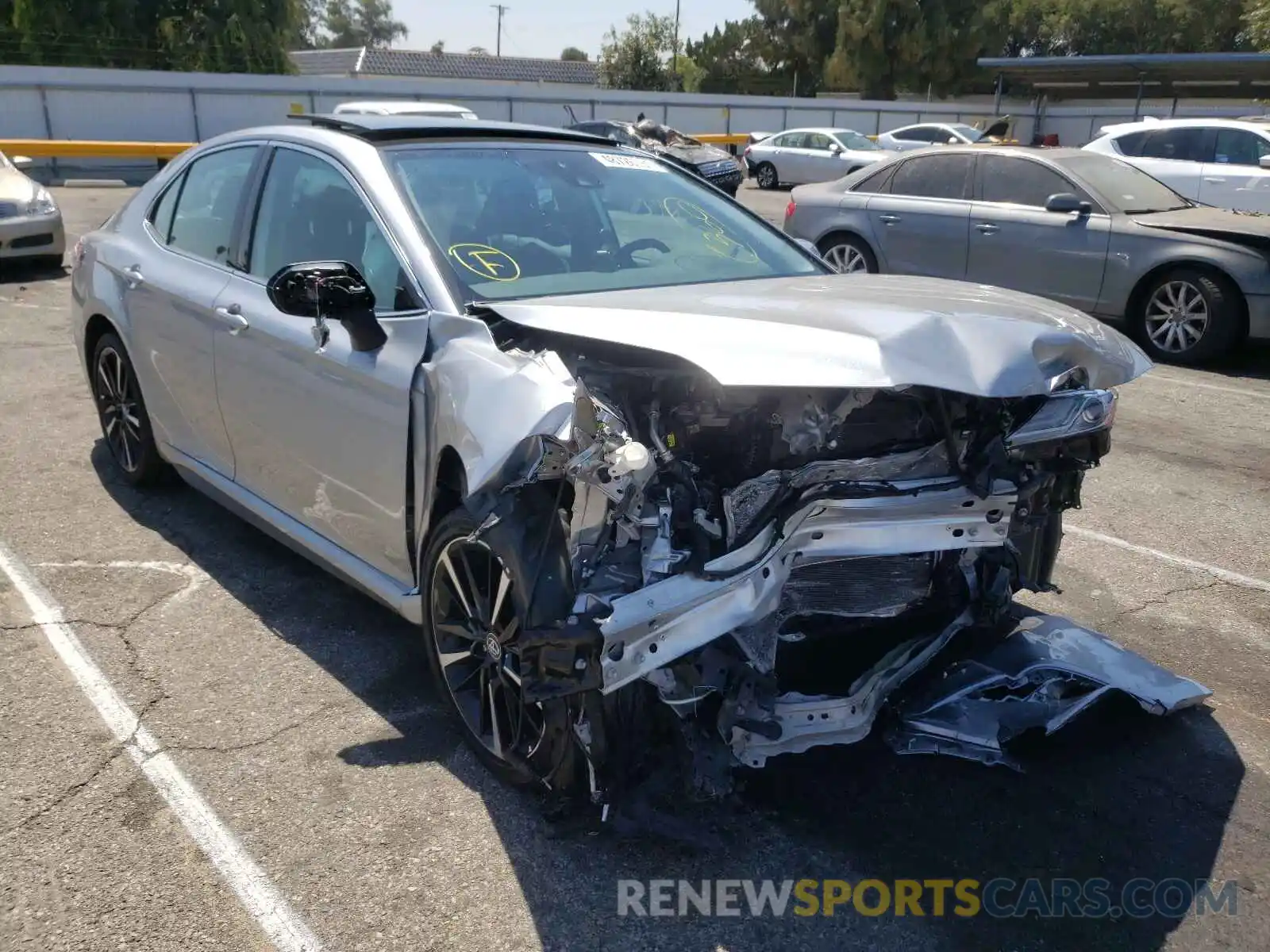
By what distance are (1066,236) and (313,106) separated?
79.7 feet

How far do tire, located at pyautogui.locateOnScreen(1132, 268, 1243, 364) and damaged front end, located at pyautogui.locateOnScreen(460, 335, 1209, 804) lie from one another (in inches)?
240

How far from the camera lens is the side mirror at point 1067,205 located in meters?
8.91

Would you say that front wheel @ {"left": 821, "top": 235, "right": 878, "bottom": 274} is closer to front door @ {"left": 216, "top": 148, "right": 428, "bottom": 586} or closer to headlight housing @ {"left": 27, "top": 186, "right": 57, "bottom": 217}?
front door @ {"left": 216, "top": 148, "right": 428, "bottom": 586}

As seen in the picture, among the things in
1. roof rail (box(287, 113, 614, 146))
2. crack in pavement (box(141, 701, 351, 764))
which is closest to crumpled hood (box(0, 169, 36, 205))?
roof rail (box(287, 113, 614, 146))

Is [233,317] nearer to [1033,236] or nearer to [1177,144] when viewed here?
[1033,236]

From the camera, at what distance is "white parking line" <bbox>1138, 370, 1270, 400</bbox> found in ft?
25.6

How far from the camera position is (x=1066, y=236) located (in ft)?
29.8

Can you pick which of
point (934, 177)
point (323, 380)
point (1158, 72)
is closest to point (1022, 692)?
point (323, 380)

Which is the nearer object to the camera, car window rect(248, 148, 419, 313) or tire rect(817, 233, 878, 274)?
car window rect(248, 148, 419, 313)

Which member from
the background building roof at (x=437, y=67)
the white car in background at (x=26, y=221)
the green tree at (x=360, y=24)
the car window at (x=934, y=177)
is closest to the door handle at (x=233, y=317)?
the car window at (x=934, y=177)

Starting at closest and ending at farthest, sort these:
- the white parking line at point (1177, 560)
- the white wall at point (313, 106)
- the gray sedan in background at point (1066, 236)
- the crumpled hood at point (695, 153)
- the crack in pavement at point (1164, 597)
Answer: the crack in pavement at point (1164, 597)
the white parking line at point (1177, 560)
the gray sedan in background at point (1066, 236)
the crumpled hood at point (695, 153)
the white wall at point (313, 106)

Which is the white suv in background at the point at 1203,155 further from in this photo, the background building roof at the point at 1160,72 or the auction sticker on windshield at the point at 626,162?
the background building roof at the point at 1160,72

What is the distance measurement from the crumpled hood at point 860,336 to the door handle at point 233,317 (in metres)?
1.29

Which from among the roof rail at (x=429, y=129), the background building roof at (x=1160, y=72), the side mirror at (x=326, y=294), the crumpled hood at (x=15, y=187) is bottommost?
the crumpled hood at (x=15, y=187)
